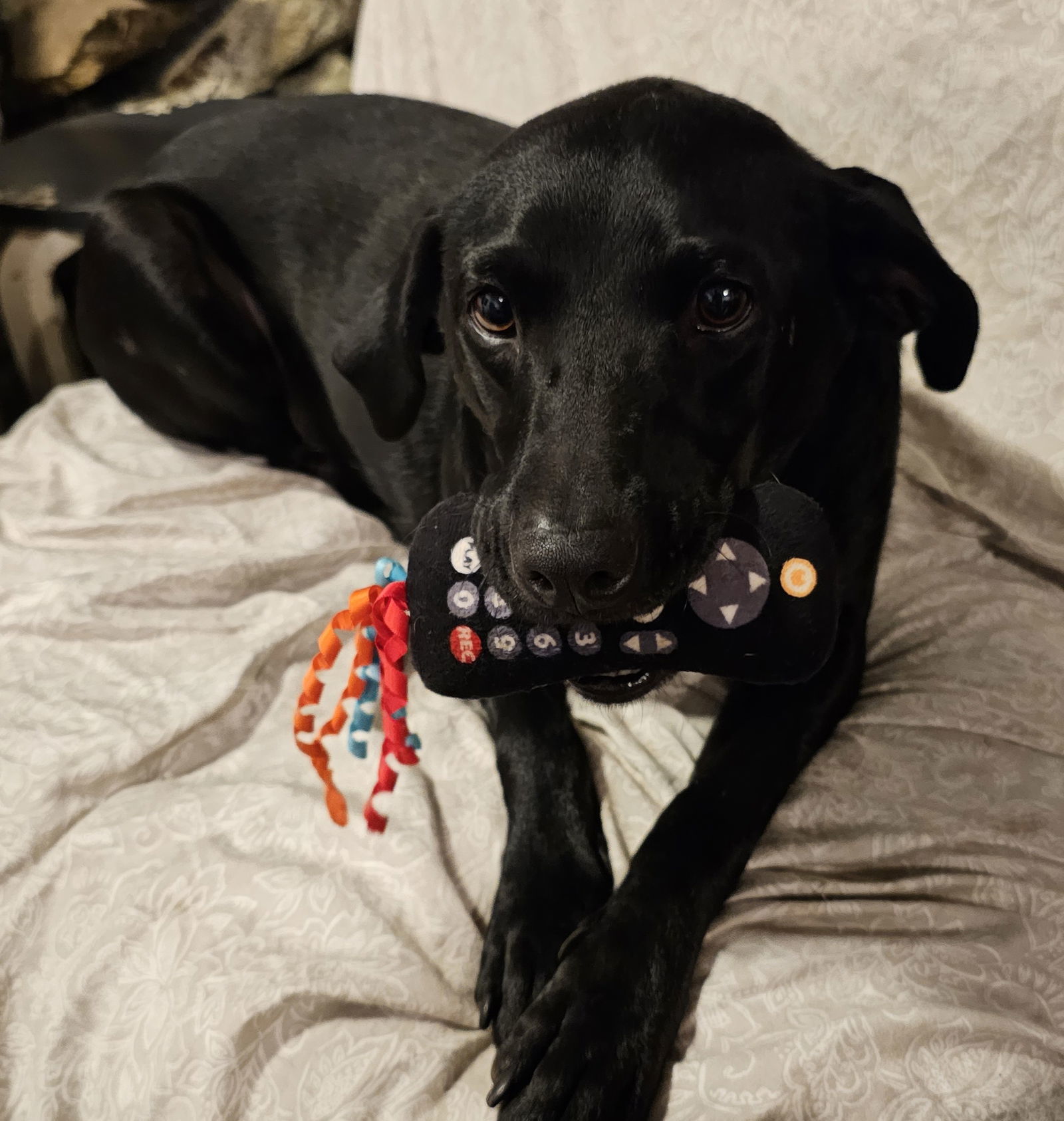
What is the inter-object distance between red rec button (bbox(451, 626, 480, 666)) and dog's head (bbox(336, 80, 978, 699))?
7cm

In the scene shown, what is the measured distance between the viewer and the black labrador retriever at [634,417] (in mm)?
963

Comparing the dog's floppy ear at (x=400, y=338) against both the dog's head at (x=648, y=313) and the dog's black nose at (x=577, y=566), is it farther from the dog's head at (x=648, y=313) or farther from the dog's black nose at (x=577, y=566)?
the dog's black nose at (x=577, y=566)

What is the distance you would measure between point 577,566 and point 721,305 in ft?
1.18

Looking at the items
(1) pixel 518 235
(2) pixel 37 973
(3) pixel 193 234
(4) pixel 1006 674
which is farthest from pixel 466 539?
(3) pixel 193 234

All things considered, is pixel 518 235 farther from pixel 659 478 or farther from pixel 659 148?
pixel 659 478

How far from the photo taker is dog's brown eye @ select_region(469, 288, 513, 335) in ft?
3.68

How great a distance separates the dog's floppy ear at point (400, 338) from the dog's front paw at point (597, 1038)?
803 mm

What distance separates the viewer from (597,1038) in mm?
959

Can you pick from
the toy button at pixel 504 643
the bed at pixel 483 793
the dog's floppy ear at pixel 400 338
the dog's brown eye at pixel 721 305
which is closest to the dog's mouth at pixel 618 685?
the toy button at pixel 504 643

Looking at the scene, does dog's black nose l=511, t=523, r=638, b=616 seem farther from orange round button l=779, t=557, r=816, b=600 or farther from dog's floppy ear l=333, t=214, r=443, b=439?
dog's floppy ear l=333, t=214, r=443, b=439

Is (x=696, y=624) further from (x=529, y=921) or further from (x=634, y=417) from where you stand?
(x=529, y=921)

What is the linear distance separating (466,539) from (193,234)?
4.17 feet

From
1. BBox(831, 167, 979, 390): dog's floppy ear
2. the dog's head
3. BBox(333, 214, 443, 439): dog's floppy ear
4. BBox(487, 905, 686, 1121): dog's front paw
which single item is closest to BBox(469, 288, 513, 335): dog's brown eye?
the dog's head

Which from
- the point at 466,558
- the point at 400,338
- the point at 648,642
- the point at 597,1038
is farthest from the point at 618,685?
the point at 400,338
